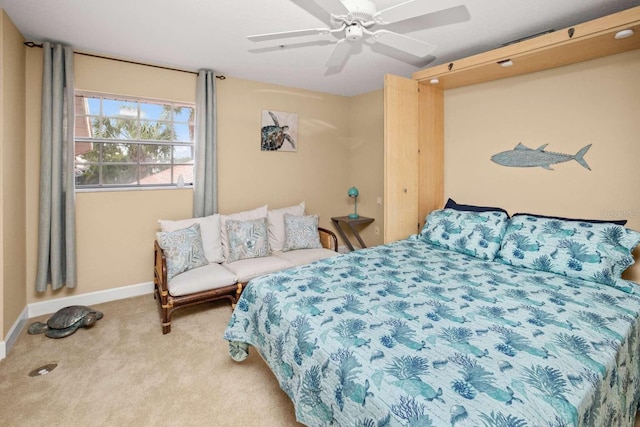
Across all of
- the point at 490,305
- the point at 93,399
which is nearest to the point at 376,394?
the point at 490,305

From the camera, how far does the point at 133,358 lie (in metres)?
2.36

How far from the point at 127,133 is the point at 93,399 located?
2564mm

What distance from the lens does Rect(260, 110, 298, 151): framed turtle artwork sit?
164 inches

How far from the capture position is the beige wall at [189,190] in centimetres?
309

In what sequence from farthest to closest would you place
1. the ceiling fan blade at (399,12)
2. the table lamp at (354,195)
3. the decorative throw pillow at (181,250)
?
the table lamp at (354,195)
the decorative throw pillow at (181,250)
the ceiling fan blade at (399,12)

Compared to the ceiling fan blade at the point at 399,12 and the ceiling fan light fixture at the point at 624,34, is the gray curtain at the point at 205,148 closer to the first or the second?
the ceiling fan blade at the point at 399,12

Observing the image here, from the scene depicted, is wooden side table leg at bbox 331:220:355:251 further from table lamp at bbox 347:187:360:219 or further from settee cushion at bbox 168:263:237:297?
settee cushion at bbox 168:263:237:297

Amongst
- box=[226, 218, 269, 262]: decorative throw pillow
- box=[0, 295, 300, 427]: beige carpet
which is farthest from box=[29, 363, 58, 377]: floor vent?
box=[226, 218, 269, 262]: decorative throw pillow

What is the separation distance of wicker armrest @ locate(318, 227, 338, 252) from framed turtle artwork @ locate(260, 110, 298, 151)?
126 centimetres

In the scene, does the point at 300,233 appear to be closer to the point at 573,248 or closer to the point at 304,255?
the point at 304,255

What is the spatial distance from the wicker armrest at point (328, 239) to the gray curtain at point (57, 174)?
260 cm

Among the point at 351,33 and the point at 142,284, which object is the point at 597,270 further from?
the point at 142,284

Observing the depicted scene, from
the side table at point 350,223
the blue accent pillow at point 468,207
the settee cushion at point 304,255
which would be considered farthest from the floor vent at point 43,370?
the blue accent pillow at point 468,207

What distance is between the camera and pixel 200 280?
2898mm
